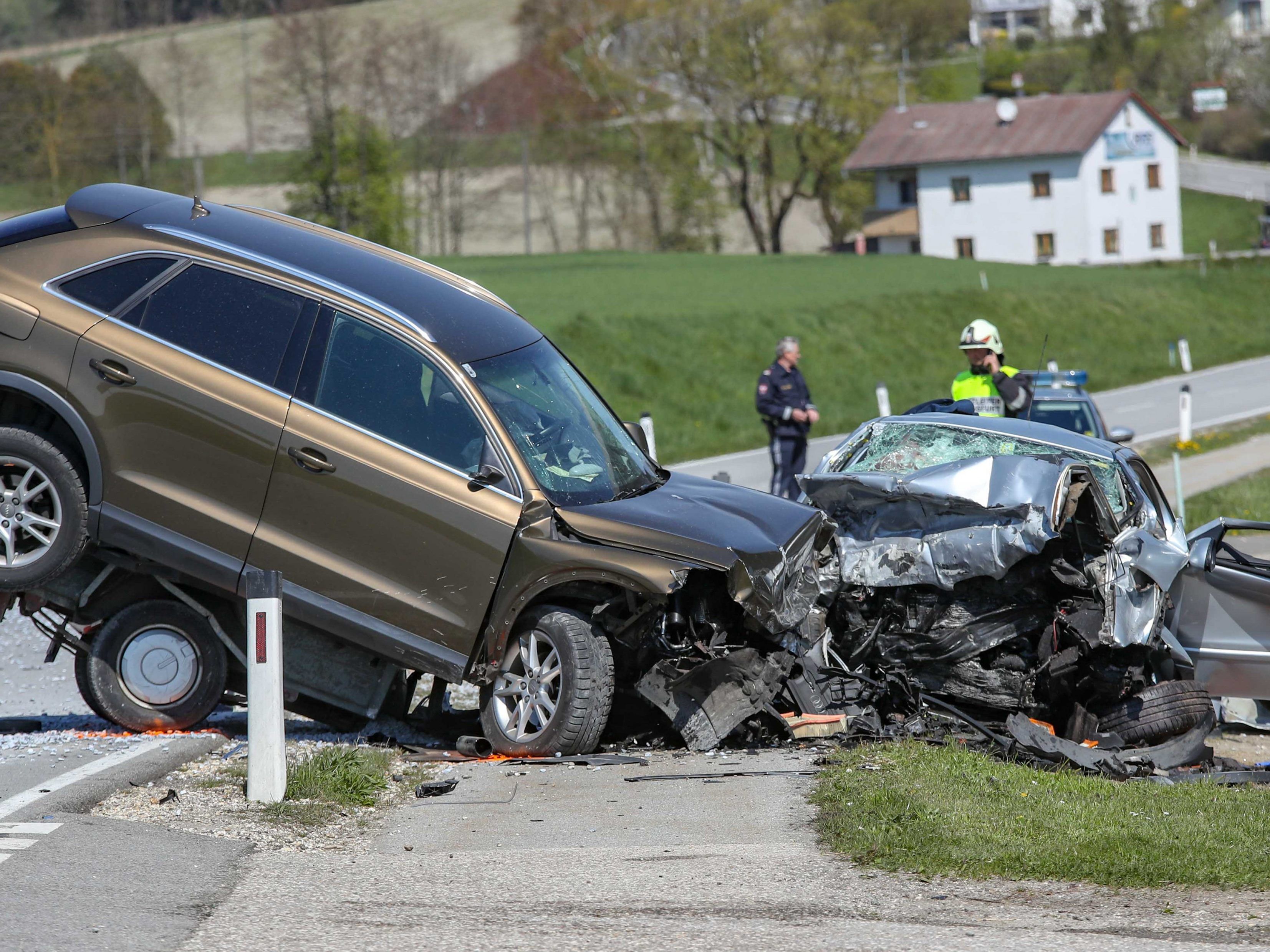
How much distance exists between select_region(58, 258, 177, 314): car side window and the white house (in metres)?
72.3

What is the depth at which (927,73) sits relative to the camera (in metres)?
94.5

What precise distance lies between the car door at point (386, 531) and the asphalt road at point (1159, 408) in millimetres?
12013

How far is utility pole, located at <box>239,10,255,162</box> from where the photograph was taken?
87688 mm

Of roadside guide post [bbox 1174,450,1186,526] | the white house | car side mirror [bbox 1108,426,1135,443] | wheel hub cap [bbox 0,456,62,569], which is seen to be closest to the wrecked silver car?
wheel hub cap [bbox 0,456,62,569]

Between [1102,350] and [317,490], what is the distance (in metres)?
43.8

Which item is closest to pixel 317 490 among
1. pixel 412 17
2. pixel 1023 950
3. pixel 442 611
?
pixel 442 611

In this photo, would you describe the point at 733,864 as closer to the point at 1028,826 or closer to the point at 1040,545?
the point at 1028,826

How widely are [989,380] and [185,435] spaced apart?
19.7 ft

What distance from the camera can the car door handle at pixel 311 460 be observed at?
7008 mm

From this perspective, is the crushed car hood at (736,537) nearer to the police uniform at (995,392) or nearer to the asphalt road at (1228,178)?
the police uniform at (995,392)

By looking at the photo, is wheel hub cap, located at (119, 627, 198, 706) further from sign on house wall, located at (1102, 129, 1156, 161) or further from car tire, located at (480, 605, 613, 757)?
sign on house wall, located at (1102, 129, 1156, 161)

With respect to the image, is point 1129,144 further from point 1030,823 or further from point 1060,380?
point 1030,823

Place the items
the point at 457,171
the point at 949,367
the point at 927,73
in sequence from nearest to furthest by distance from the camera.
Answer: the point at 949,367 → the point at 457,171 → the point at 927,73

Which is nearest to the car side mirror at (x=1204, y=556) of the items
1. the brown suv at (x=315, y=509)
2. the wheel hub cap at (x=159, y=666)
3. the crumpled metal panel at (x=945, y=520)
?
the crumpled metal panel at (x=945, y=520)
